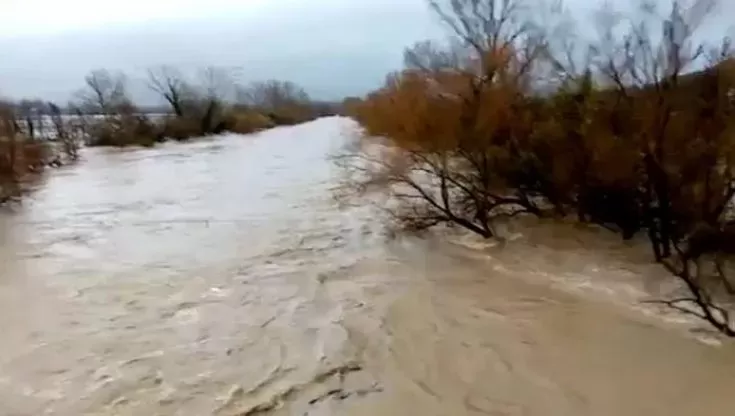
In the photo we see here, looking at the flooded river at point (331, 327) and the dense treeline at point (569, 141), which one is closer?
the flooded river at point (331, 327)

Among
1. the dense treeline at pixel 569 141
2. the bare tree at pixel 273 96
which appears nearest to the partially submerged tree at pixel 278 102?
the bare tree at pixel 273 96

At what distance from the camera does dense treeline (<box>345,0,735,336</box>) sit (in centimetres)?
894

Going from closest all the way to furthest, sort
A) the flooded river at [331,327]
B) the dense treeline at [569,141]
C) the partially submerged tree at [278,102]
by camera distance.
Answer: the flooded river at [331,327], the dense treeline at [569,141], the partially submerged tree at [278,102]

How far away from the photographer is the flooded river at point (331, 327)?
233 inches

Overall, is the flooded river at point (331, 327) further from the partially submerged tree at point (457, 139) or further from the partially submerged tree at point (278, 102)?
the partially submerged tree at point (278, 102)

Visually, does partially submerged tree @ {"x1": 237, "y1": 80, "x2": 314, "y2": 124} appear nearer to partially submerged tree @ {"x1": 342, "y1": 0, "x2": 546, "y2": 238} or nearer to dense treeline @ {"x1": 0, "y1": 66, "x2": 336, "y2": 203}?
dense treeline @ {"x1": 0, "y1": 66, "x2": 336, "y2": 203}

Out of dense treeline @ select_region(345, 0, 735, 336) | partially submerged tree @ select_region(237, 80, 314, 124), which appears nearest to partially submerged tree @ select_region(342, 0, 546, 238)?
dense treeline @ select_region(345, 0, 735, 336)

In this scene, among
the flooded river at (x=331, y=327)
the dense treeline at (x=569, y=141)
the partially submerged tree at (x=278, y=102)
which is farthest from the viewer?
the partially submerged tree at (x=278, y=102)

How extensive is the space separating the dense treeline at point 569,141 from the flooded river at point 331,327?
1.97ft

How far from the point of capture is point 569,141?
37.3ft

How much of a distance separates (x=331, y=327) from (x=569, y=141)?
543 centimetres

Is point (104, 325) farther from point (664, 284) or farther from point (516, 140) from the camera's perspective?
point (516, 140)

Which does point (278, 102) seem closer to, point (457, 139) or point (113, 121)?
point (113, 121)

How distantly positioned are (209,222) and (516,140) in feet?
17.2
